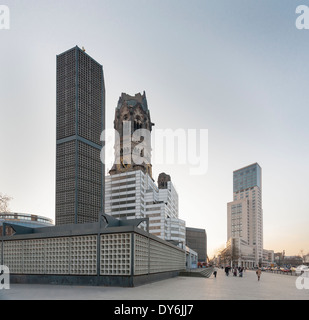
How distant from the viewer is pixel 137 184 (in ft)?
436

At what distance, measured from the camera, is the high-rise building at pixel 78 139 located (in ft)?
258

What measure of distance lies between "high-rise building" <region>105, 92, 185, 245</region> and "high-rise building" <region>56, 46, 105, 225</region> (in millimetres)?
43999

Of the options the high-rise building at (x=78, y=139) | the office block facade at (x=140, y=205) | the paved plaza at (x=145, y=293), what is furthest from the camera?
the office block facade at (x=140, y=205)

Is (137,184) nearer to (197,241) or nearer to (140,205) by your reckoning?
(140,205)

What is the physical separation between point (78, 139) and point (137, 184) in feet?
190

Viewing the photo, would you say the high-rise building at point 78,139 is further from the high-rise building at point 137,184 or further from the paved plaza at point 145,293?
the paved plaza at point 145,293

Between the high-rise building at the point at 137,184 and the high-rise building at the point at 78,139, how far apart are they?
43999 millimetres

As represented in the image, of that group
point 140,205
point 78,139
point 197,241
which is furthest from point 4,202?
point 197,241

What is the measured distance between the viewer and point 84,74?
286ft

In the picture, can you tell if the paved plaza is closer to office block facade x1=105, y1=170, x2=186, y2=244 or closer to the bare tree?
the bare tree

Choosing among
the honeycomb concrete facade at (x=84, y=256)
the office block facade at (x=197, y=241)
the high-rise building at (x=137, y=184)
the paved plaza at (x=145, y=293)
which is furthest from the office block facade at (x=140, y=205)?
the paved plaza at (x=145, y=293)
